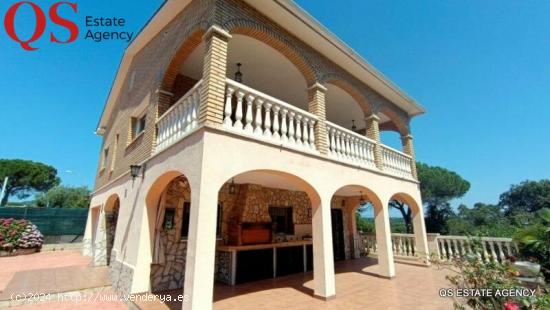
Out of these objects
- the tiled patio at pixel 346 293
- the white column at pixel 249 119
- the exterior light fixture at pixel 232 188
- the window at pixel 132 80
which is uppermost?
the window at pixel 132 80

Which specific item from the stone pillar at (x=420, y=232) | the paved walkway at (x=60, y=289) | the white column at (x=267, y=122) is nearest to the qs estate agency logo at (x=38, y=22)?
the white column at (x=267, y=122)

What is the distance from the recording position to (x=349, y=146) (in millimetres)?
7363

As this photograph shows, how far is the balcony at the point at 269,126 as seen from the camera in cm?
472

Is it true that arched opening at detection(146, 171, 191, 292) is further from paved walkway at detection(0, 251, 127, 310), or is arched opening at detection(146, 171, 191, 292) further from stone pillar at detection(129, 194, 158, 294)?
paved walkway at detection(0, 251, 127, 310)

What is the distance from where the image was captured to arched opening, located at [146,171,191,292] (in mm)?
5941

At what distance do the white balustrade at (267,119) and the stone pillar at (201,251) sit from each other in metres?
1.31

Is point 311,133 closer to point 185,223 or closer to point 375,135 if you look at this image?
point 375,135

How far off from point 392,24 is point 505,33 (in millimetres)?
3472

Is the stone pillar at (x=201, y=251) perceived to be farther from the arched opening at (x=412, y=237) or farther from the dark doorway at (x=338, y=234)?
the dark doorway at (x=338, y=234)

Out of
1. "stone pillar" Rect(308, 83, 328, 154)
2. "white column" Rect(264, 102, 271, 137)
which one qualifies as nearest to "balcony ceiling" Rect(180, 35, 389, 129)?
"stone pillar" Rect(308, 83, 328, 154)

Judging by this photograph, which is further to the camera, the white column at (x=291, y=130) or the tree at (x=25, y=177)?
the tree at (x=25, y=177)

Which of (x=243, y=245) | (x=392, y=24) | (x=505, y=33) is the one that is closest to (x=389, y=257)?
(x=243, y=245)

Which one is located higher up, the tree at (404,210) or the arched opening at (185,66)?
the arched opening at (185,66)

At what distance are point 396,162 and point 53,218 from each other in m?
21.1
